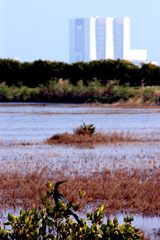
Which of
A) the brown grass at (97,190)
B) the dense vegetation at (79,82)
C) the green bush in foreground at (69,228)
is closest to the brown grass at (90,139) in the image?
the brown grass at (97,190)

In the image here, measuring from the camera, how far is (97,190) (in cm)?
974

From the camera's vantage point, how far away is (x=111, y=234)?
5.64m

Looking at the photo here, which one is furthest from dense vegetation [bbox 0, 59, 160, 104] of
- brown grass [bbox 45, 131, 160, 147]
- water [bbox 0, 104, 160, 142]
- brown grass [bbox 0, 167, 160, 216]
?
brown grass [bbox 0, 167, 160, 216]

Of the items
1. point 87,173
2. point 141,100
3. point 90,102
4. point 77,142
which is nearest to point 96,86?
point 90,102

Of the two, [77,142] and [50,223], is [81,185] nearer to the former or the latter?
[50,223]

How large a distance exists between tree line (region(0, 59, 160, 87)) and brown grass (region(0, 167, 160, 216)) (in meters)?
57.3

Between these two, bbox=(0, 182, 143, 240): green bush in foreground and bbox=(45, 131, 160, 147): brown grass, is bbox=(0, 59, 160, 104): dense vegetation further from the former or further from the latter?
bbox=(0, 182, 143, 240): green bush in foreground

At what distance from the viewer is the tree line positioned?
70562 mm

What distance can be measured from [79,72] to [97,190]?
206 ft

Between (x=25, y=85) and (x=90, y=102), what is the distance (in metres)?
14.2

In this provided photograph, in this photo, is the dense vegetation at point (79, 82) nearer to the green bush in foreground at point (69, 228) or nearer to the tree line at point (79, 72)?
the tree line at point (79, 72)

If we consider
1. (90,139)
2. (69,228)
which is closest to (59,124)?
(90,139)

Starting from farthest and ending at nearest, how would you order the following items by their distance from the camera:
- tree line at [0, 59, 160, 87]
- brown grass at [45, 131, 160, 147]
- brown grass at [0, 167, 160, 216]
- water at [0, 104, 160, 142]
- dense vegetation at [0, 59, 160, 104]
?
tree line at [0, 59, 160, 87], dense vegetation at [0, 59, 160, 104], water at [0, 104, 160, 142], brown grass at [45, 131, 160, 147], brown grass at [0, 167, 160, 216]

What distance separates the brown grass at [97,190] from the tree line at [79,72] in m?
57.3
